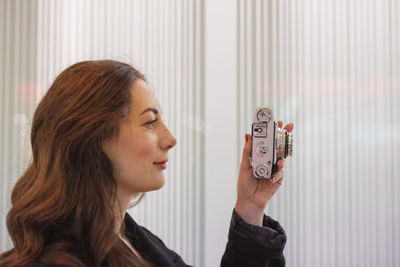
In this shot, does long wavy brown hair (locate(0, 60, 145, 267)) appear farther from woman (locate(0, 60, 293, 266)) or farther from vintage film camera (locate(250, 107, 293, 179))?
vintage film camera (locate(250, 107, 293, 179))

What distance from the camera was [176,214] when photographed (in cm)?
245

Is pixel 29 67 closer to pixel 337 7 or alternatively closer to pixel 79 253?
pixel 337 7

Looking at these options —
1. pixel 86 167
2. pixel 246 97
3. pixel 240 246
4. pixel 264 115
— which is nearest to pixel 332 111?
pixel 246 97

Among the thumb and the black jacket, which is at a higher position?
the thumb

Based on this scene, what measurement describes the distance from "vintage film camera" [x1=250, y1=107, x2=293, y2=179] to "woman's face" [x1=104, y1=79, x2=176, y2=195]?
273mm

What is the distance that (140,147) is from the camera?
3.09 feet

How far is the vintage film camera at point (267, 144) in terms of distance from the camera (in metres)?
1.13

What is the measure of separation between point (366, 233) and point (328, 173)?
400 millimetres

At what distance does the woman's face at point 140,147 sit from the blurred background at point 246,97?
4.70 ft

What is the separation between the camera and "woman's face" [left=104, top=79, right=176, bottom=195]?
930 mm

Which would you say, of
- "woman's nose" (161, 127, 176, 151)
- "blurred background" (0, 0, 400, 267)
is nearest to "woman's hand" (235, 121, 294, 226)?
"woman's nose" (161, 127, 176, 151)

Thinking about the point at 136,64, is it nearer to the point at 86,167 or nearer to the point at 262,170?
the point at 262,170

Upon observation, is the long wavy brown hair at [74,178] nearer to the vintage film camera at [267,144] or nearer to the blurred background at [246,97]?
the vintage film camera at [267,144]

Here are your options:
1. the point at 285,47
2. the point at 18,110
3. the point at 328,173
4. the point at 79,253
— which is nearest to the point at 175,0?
the point at 285,47
